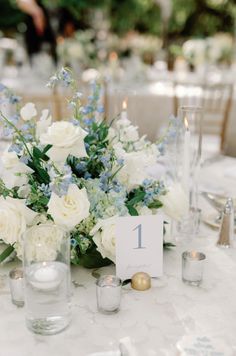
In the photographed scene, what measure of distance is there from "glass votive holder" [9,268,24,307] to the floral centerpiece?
86mm

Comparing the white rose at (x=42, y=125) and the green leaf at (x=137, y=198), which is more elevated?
the white rose at (x=42, y=125)

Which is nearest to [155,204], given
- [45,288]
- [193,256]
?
[193,256]

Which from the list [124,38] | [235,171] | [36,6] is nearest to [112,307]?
[235,171]

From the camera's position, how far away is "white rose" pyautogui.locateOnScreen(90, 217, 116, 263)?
3.44 feet

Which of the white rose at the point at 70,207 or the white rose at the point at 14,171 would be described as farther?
the white rose at the point at 14,171

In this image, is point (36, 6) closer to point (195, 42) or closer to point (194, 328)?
point (195, 42)

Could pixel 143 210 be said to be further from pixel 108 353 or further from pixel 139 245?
pixel 108 353

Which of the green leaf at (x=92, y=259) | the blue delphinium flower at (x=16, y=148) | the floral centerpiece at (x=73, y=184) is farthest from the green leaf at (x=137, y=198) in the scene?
the blue delphinium flower at (x=16, y=148)

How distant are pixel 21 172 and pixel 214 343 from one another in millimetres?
530

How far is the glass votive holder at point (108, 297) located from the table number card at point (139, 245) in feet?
0.33

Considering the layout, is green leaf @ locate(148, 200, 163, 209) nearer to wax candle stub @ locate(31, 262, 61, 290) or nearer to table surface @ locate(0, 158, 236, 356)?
table surface @ locate(0, 158, 236, 356)

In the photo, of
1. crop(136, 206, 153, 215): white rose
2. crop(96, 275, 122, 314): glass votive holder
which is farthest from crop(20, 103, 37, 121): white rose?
crop(96, 275, 122, 314): glass votive holder

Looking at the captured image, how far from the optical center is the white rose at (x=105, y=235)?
1048mm

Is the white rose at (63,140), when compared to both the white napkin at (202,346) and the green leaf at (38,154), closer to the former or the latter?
the green leaf at (38,154)
